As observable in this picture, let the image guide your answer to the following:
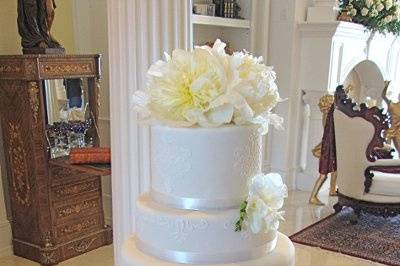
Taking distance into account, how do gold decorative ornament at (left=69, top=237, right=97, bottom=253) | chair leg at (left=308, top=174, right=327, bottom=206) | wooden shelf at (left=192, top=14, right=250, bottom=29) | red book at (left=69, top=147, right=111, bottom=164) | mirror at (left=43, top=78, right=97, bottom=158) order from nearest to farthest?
red book at (left=69, top=147, right=111, bottom=164) < mirror at (left=43, top=78, right=97, bottom=158) < gold decorative ornament at (left=69, top=237, right=97, bottom=253) < wooden shelf at (left=192, top=14, right=250, bottom=29) < chair leg at (left=308, top=174, right=327, bottom=206)

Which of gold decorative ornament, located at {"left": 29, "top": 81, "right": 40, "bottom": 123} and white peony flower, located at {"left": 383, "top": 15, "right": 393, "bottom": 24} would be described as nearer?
gold decorative ornament, located at {"left": 29, "top": 81, "right": 40, "bottom": 123}

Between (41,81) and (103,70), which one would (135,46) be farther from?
(103,70)

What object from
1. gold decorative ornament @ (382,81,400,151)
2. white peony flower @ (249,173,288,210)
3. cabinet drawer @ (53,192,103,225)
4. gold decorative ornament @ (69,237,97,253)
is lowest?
gold decorative ornament @ (69,237,97,253)

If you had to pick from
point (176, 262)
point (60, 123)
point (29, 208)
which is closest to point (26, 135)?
Answer: point (60, 123)

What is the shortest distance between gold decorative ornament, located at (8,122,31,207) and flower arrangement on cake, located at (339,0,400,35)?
3.57 metres

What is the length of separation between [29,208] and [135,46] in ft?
6.38

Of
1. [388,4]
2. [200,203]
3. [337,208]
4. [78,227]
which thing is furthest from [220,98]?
[388,4]

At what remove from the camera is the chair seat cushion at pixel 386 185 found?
3562 mm

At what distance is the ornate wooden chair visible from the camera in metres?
3.43

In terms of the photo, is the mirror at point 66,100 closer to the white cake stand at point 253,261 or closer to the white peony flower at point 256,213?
the white cake stand at point 253,261

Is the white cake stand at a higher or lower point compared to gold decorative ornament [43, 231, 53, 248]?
higher

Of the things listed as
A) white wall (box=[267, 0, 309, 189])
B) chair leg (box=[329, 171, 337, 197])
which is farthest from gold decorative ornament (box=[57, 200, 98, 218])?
chair leg (box=[329, 171, 337, 197])

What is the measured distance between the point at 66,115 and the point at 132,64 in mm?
1734

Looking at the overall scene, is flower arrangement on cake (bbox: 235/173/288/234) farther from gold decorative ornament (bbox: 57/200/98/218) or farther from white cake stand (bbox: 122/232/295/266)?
gold decorative ornament (bbox: 57/200/98/218)
